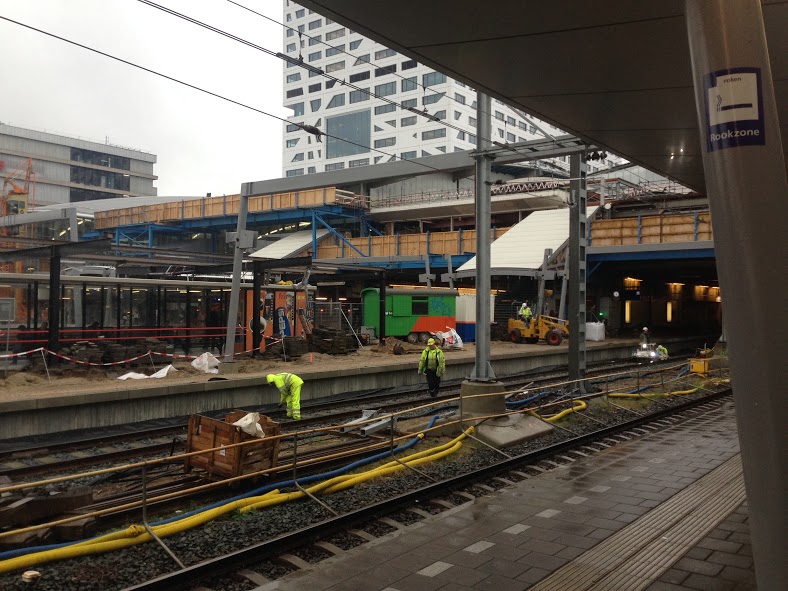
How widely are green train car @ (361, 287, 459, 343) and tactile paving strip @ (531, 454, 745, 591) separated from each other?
24.3 metres

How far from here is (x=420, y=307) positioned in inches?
1335

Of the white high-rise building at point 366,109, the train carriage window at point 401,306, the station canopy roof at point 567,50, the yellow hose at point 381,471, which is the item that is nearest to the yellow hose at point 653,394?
the yellow hose at point 381,471

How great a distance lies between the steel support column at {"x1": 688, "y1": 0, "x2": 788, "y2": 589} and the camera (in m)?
2.97

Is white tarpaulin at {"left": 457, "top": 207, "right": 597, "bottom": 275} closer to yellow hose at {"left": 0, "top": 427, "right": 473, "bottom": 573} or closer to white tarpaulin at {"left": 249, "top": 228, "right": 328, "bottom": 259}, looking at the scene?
white tarpaulin at {"left": 249, "top": 228, "right": 328, "bottom": 259}

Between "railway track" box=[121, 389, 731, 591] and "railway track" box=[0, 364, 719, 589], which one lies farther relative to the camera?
"railway track" box=[0, 364, 719, 589]

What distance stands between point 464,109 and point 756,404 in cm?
8015

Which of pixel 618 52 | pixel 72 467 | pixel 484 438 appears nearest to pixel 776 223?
pixel 618 52

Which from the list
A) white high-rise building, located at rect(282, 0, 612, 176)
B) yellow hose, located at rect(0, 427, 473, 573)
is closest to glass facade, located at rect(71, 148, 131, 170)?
white high-rise building, located at rect(282, 0, 612, 176)

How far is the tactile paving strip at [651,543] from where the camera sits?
5848 mm

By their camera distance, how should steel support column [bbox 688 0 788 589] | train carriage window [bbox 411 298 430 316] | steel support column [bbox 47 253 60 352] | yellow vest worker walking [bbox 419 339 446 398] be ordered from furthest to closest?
train carriage window [bbox 411 298 430 316], steel support column [bbox 47 253 60 352], yellow vest worker walking [bbox 419 339 446 398], steel support column [bbox 688 0 788 589]

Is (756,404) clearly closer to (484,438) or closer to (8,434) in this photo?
(484,438)

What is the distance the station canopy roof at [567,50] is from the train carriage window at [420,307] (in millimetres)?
24119

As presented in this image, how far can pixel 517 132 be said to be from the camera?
88312 mm

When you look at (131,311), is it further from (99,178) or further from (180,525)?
(99,178)
